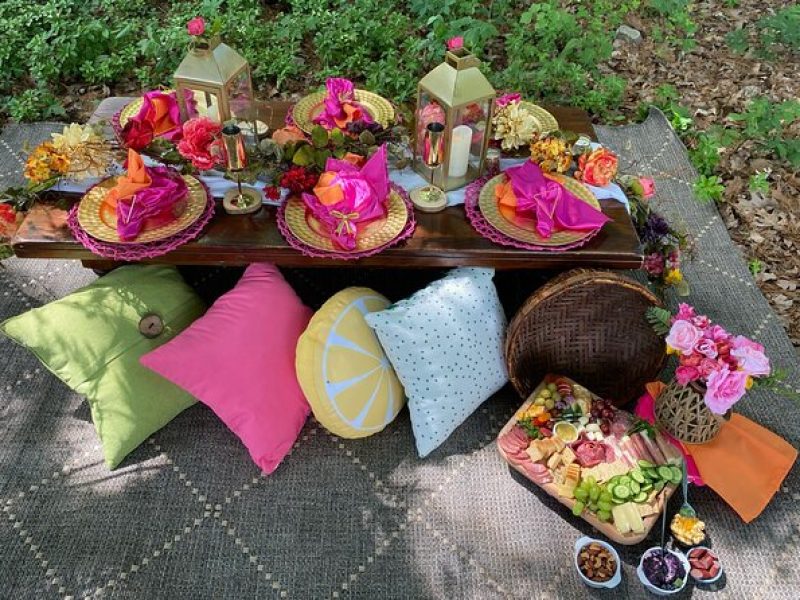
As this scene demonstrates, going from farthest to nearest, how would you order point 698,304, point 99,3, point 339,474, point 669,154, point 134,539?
point 99,3, point 669,154, point 698,304, point 339,474, point 134,539

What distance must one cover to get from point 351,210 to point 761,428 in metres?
1.37

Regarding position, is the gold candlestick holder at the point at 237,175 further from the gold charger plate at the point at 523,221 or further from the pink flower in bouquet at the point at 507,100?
the pink flower in bouquet at the point at 507,100

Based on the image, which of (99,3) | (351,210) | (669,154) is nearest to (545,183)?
(351,210)

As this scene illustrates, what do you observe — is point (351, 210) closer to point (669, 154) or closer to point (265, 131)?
point (265, 131)

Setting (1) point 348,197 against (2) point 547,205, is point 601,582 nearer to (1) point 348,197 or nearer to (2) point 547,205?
(2) point 547,205

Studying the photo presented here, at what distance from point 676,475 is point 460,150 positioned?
112cm

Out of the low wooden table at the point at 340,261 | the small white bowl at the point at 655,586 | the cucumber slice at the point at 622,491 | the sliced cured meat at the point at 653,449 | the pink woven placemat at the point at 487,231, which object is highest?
the pink woven placemat at the point at 487,231

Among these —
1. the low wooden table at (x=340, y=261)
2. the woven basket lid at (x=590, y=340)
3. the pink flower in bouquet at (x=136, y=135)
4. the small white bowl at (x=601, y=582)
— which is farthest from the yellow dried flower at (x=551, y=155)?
the pink flower in bouquet at (x=136, y=135)

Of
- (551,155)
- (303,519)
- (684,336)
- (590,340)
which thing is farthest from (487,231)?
(303,519)

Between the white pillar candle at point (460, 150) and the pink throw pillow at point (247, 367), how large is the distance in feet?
2.24

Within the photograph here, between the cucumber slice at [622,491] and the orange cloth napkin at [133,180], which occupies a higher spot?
the orange cloth napkin at [133,180]

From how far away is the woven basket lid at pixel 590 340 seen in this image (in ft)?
6.45

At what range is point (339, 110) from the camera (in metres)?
2.24

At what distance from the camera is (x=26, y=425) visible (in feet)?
6.57
